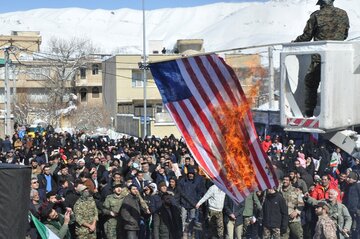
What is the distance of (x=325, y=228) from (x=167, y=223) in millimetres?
2981

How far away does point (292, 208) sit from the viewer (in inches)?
492

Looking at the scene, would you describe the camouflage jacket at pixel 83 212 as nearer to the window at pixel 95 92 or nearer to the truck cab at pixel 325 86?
the truck cab at pixel 325 86

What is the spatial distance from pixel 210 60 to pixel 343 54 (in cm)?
131

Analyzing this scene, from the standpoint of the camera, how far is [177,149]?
23.2 m

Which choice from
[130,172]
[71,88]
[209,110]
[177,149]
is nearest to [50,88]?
[71,88]

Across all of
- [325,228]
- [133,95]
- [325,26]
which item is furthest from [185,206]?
[133,95]

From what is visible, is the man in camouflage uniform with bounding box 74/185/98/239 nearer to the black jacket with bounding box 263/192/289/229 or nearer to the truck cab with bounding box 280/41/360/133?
the black jacket with bounding box 263/192/289/229

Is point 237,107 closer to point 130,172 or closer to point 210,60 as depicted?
point 210,60

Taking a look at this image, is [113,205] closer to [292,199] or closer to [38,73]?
[292,199]

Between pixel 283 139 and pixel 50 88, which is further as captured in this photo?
pixel 50 88

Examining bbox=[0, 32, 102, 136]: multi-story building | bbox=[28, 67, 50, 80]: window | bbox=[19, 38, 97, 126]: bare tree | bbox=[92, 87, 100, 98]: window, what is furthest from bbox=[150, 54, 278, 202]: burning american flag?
bbox=[92, 87, 100, 98]: window

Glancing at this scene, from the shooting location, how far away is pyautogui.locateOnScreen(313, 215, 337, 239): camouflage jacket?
1159 centimetres

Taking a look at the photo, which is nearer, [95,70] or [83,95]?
[95,70]

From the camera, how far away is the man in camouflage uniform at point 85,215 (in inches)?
456
